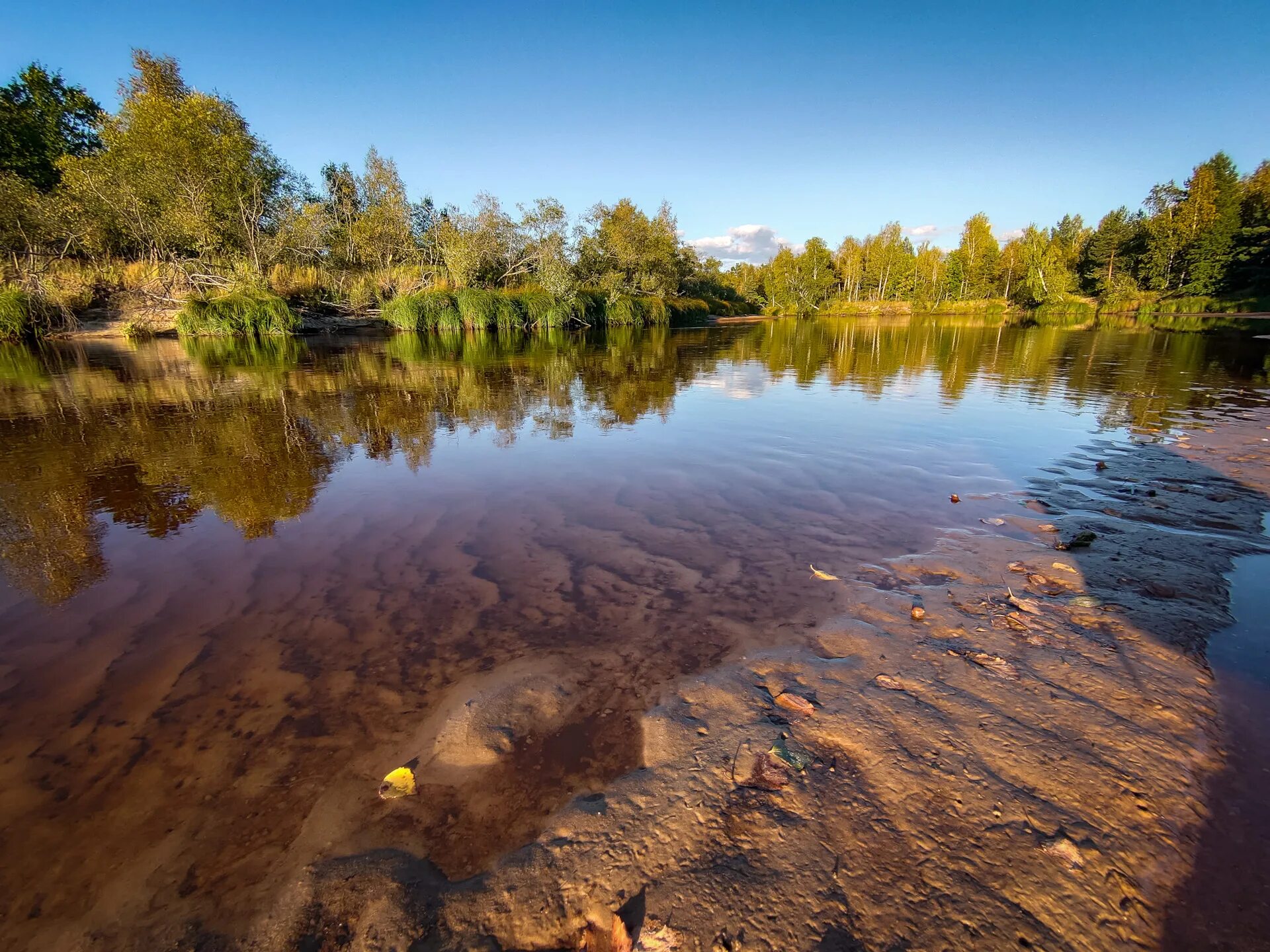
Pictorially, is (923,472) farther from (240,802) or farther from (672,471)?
(240,802)

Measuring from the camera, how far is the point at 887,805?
100 inches

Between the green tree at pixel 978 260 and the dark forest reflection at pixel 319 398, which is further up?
the green tree at pixel 978 260

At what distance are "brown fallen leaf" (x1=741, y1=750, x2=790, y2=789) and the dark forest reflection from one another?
602 centimetres

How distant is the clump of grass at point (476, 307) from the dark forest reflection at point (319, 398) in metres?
6.74

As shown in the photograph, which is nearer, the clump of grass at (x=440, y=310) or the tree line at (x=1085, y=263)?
the clump of grass at (x=440, y=310)

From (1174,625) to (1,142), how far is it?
80.8 m

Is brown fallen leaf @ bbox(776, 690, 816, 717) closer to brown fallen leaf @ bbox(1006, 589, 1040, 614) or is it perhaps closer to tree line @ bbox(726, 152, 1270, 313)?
brown fallen leaf @ bbox(1006, 589, 1040, 614)

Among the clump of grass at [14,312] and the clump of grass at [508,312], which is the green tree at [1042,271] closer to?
the clump of grass at [508,312]

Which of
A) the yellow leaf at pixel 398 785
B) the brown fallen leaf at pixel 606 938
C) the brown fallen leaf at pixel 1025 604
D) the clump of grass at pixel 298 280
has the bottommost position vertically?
the yellow leaf at pixel 398 785

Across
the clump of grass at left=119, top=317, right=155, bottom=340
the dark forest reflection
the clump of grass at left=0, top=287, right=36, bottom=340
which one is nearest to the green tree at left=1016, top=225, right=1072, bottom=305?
the dark forest reflection

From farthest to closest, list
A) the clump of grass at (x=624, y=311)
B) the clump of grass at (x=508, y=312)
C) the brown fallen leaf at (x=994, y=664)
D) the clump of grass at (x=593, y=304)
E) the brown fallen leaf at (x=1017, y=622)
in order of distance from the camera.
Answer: the clump of grass at (x=624, y=311) < the clump of grass at (x=593, y=304) < the clump of grass at (x=508, y=312) < the brown fallen leaf at (x=1017, y=622) < the brown fallen leaf at (x=994, y=664)

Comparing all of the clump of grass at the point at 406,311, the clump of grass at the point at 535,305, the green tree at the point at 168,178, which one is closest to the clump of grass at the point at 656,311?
the clump of grass at the point at 535,305

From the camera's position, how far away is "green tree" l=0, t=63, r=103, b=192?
157ft

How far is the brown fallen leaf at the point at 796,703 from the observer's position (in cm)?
319
